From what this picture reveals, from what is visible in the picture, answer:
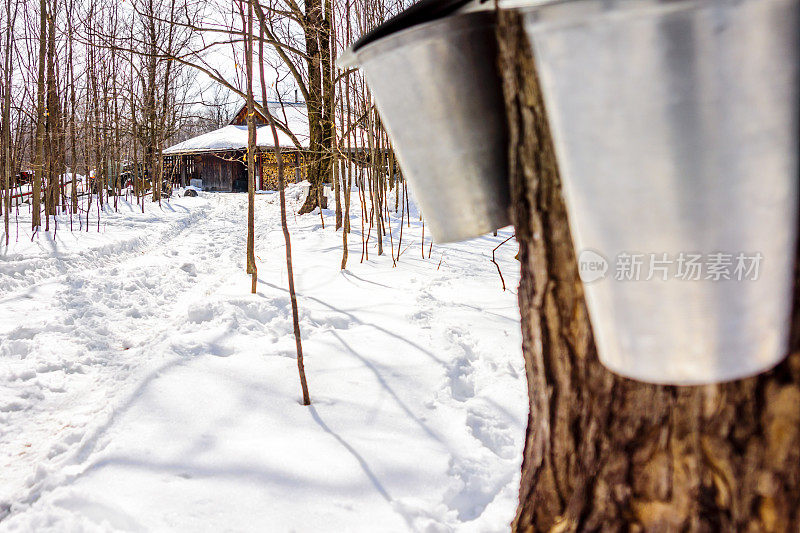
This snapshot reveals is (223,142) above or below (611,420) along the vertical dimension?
above

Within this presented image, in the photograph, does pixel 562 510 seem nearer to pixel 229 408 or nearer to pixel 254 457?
pixel 254 457

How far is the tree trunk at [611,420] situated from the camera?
68 centimetres

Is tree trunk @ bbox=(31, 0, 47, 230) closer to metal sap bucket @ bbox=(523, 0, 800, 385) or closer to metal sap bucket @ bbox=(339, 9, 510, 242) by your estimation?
metal sap bucket @ bbox=(339, 9, 510, 242)

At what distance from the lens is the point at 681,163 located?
490 millimetres

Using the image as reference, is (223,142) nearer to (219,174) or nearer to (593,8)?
(219,174)

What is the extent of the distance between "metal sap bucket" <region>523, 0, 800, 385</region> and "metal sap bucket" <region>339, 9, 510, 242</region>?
24 centimetres

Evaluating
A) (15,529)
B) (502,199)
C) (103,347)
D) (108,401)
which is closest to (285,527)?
(15,529)

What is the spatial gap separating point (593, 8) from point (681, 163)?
0.16 meters

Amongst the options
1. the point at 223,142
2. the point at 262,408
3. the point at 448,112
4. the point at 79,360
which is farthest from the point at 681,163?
the point at 223,142

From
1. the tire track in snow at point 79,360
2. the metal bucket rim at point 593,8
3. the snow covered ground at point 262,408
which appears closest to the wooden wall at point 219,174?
the tire track in snow at point 79,360

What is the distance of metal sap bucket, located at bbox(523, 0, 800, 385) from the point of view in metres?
0.46

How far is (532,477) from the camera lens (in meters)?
0.97

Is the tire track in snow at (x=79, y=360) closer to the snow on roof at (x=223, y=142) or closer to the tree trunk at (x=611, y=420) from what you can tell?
the tree trunk at (x=611, y=420)

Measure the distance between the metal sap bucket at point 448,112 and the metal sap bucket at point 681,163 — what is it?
0.24m
